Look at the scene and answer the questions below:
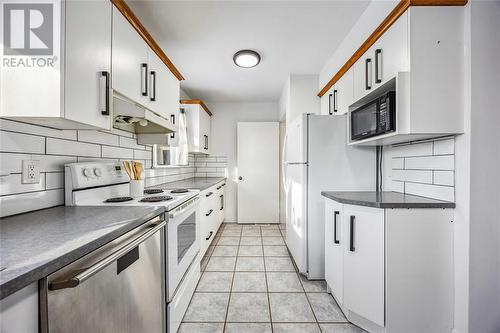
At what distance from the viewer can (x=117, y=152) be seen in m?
1.83

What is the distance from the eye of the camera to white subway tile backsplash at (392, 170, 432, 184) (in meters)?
1.55

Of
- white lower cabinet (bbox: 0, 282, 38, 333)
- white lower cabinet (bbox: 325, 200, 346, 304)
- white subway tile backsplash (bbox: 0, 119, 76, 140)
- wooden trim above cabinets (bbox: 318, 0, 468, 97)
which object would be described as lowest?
white lower cabinet (bbox: 325, 200, 346, 304)

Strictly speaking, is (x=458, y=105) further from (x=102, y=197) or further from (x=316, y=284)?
(x=102, y=197)

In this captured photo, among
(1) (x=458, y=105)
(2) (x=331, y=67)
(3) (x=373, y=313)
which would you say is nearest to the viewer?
(1) (x=458, y=105)

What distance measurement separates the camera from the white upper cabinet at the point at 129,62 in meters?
1.37

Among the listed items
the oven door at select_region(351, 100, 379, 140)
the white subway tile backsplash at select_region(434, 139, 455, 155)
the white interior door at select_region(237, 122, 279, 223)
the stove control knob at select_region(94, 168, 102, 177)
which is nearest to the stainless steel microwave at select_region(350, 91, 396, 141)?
the oven door at select_region(351, 100, 379, 140)

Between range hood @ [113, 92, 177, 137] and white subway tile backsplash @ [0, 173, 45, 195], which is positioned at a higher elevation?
range hood @ [113, 92, 177, 137]

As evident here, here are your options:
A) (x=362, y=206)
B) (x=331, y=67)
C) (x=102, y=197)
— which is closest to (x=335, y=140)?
(x=362, y=206)

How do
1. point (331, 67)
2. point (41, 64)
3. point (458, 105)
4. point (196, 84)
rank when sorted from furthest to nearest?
point (196, 84), point (331, 67), point (458, 105), point (41, 64)

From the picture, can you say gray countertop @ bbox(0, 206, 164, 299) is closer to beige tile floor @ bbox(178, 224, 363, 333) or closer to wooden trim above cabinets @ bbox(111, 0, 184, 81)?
beige tile floor @ bbox(178, 224, 363, 333)

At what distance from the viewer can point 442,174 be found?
1.42 m

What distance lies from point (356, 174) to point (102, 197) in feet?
6.89

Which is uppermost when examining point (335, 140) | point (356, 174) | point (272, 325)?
point (335, 140)

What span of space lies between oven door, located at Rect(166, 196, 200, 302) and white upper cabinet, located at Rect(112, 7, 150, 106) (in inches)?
34.7
